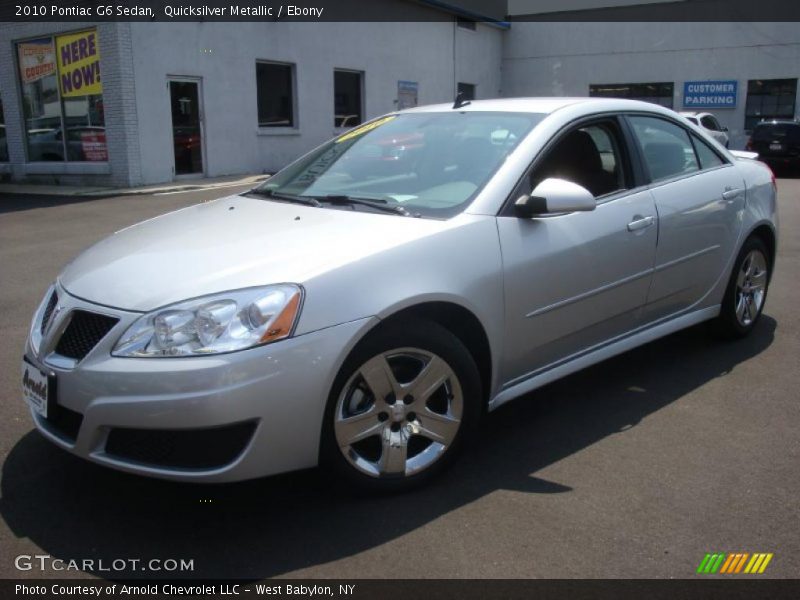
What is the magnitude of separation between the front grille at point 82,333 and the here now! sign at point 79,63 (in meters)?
14.7

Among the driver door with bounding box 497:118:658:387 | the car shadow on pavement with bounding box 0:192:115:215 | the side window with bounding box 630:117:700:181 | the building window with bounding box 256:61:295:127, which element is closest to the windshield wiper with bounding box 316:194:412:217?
the driver door with bounding box 497:118:658:387

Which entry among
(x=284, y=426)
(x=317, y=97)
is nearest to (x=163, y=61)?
(x=317, y=97)

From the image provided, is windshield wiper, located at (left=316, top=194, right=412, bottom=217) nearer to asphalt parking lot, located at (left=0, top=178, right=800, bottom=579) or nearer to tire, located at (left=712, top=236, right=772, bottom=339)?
asphalt parking lot, located at (left=0, top=178, right=800, bottom=579)

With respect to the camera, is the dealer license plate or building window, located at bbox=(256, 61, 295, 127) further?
building window, located at bbox=(256, 61, 295, 127)

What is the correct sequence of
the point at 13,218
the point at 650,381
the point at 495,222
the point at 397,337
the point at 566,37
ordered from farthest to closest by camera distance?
the point at 566,37 < the point at 13,218 < the point at 650,381 < the point at 495,222 < the point at 397,337

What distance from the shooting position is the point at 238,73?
709 inches

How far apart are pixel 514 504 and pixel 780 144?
65.3 feet

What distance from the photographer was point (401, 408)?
3.05 metres

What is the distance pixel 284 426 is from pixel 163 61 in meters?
15.3

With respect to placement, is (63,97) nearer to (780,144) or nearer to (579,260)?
(579,260)

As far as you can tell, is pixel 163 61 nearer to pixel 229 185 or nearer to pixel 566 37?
pixel 229 185

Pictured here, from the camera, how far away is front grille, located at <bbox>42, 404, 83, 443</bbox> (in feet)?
9.30

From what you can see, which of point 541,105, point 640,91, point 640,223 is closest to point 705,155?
point 640,223

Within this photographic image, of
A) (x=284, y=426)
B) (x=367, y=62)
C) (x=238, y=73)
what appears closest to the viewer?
(x=284, y=426)
